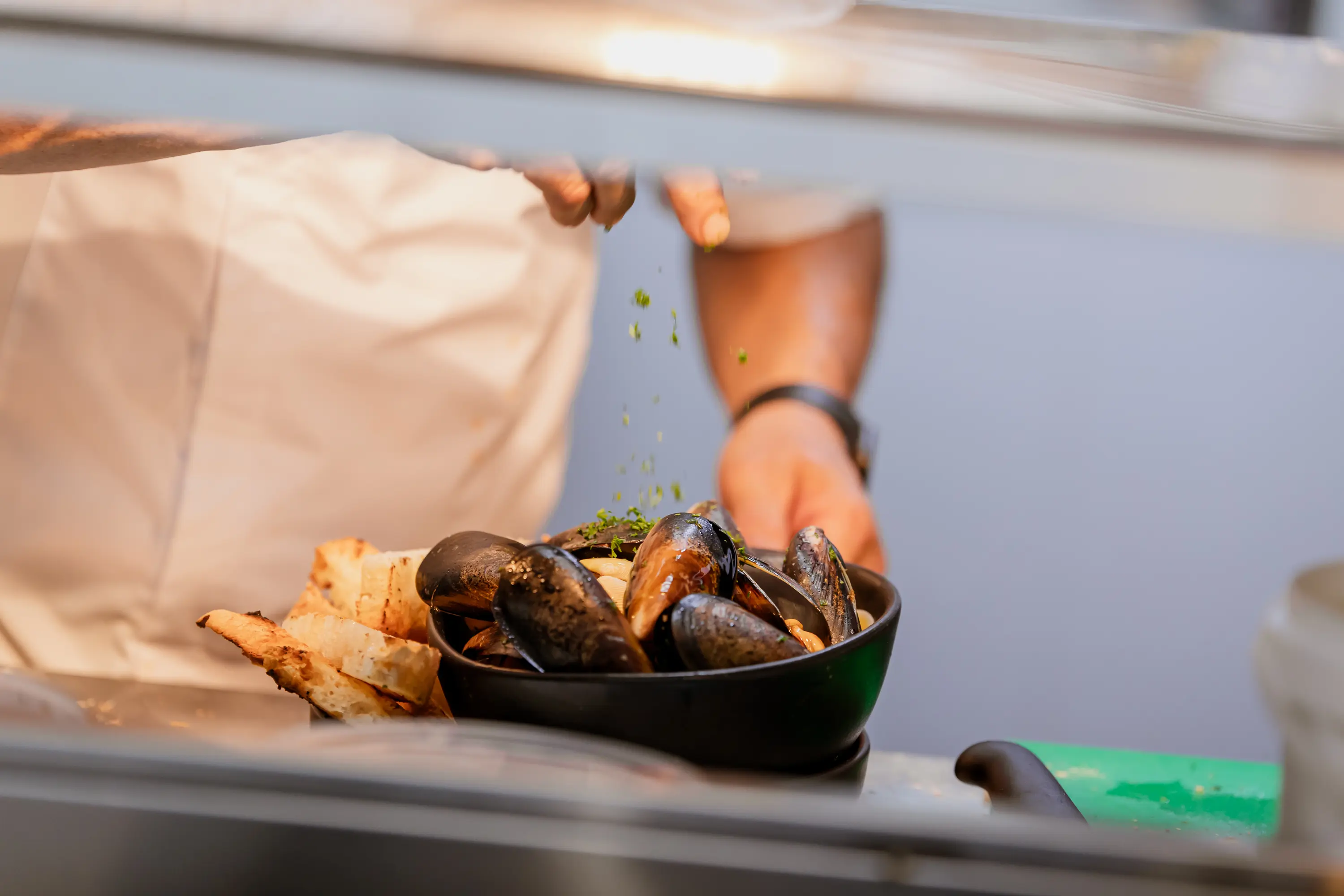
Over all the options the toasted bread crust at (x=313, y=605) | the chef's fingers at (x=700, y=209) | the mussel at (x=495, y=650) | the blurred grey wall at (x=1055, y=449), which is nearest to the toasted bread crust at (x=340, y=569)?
the toasted bread crust at (x=313, y=605)

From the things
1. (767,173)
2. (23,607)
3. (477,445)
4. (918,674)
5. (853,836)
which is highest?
(767,173)

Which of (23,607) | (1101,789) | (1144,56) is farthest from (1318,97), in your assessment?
(23,607)

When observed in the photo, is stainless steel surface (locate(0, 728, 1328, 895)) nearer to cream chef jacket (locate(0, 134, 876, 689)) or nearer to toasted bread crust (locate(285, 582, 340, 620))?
toasted bread crust (locate(285, 582, 340, 620))

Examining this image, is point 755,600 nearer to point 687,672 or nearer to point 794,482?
point 687,672

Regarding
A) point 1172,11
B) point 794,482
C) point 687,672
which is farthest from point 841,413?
point 687,672

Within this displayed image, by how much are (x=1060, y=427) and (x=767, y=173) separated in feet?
5.03

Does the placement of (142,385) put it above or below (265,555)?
above

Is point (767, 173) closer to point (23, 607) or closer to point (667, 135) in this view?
point (667, 135)

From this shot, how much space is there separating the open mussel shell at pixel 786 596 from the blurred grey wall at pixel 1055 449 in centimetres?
69

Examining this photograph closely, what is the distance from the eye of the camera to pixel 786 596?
41 cm

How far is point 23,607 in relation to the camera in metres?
0.90

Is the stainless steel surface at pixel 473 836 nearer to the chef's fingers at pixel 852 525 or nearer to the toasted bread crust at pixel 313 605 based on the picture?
the toasted bread crust at pixel 313 605

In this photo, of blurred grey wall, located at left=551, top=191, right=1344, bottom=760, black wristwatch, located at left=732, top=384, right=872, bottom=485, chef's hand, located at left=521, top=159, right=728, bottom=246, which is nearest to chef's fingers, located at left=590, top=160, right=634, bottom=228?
chef's hand, located at left=521, top=159, right=728, bottom=246

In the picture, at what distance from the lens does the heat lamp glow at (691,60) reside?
0.87 feet
